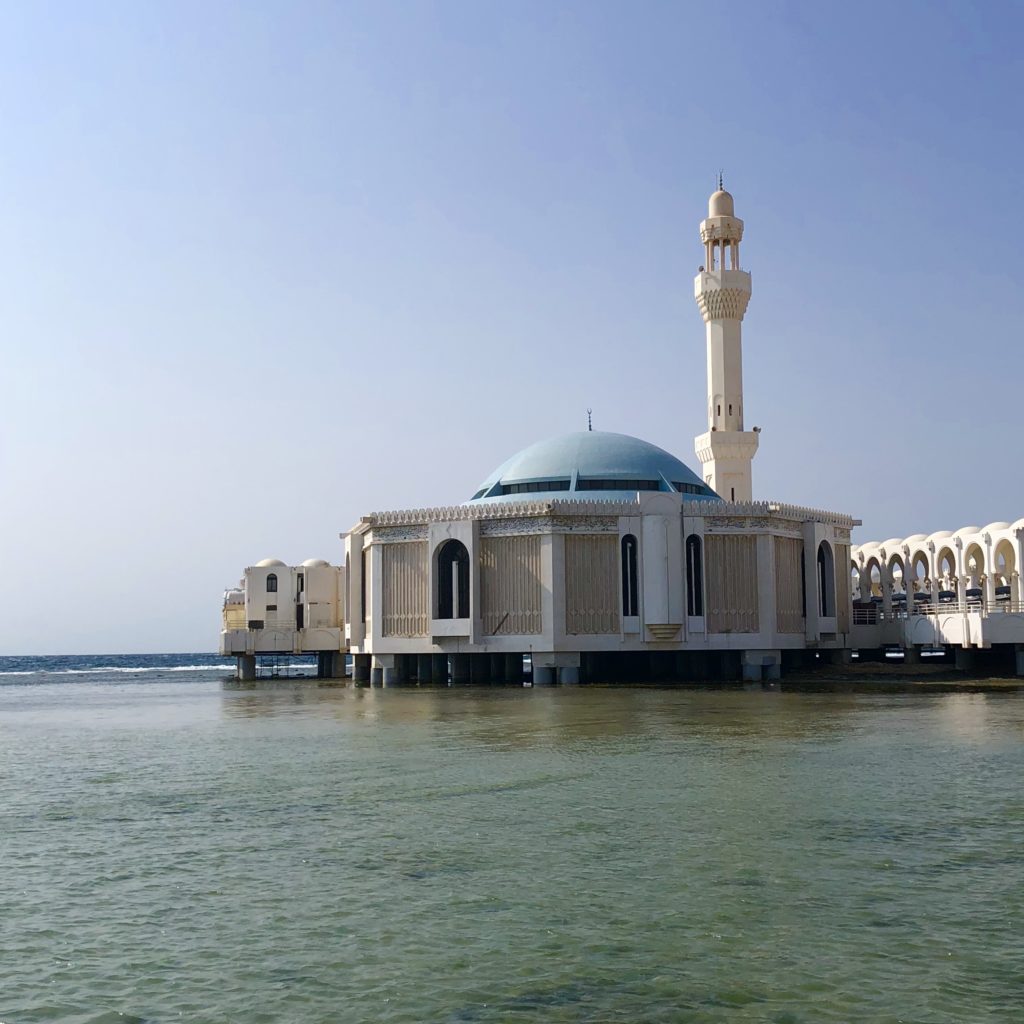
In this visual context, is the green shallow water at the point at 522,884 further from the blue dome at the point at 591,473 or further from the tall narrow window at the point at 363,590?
the tall narrow window at the point at 363,590

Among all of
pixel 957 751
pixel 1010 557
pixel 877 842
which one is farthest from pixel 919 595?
pixel 877 842

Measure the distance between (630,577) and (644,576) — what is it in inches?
30.3

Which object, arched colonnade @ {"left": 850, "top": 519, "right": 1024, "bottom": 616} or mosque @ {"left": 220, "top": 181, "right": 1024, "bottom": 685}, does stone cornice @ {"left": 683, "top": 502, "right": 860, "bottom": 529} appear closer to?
mosque @ {"left": 220, "top": 181, "right": 1024, "bottom": 685}

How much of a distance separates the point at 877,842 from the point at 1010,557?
159 ft

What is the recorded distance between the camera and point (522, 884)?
11758mm

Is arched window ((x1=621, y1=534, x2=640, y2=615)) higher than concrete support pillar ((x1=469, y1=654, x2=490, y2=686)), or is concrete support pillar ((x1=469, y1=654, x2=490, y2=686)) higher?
arched window ((x1=621, y1=534, x2=640, y2=615))

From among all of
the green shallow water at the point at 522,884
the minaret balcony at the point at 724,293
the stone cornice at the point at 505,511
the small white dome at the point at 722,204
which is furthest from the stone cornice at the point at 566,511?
the green shallow water at the point at 522,884

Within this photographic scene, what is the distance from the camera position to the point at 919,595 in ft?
206

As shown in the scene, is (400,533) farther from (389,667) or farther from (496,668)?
(496,668)

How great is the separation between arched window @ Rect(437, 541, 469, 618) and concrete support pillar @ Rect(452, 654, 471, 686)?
3754 mm

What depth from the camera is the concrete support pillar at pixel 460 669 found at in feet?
183

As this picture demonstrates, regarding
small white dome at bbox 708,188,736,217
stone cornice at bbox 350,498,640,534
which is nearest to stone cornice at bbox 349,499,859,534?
stone cornice at bbox 350,498,640,534

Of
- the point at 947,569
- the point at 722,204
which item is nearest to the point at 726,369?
the point at 722,204

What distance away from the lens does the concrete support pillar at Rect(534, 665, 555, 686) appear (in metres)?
50.7
